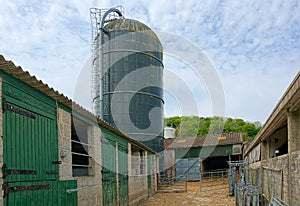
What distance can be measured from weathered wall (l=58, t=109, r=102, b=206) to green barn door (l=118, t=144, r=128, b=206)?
101 inches

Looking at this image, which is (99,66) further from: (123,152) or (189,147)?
(189,147)

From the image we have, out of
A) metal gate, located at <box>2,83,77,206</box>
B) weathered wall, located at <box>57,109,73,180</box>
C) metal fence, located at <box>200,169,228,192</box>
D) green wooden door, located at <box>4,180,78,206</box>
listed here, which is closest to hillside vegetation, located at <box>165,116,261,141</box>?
metal fence, located at <box>200,169,228,192</box>

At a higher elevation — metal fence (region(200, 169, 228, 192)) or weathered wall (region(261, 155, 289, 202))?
weathered wall (region(261, 155, 289, 202))

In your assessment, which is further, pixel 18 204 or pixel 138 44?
pixel 138 44

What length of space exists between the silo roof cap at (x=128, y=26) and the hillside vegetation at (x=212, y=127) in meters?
20.2

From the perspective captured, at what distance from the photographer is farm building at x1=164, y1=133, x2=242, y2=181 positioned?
90.5ft

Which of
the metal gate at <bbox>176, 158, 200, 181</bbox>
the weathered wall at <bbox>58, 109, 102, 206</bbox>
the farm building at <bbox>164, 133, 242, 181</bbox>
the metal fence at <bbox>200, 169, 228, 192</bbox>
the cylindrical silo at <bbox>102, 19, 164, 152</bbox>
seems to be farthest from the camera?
the farm building at <bbox>164, 133, 242, 181</bbox>

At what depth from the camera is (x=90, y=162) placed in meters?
8.95

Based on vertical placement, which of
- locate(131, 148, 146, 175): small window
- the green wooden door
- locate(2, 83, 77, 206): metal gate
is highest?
locate(2, 83, 77, 206): metal gate

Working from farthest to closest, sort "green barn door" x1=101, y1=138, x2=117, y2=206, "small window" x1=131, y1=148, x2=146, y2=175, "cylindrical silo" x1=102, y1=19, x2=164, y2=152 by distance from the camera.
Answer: "cylindrical silo" x1=102, y1=19, x2=164, y2=152
"small window" x1=131, y1=148, x2=146, y2=175
"green barn door" x1=101, y1=138, x2=117, y2=206

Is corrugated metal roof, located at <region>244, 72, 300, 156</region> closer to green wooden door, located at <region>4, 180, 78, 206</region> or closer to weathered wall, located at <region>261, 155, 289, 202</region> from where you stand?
weathered wall, located at <region>261, 155, 289, 202</region>

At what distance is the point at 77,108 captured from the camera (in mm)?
7422

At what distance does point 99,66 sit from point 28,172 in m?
15.3

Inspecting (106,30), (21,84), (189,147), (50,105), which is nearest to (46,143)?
(50,105)
